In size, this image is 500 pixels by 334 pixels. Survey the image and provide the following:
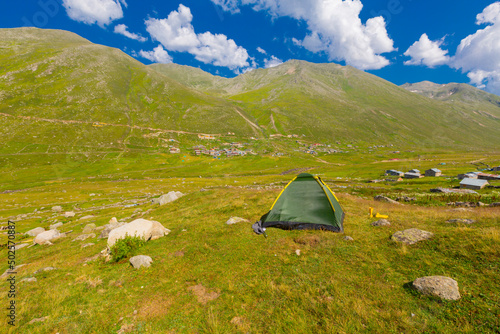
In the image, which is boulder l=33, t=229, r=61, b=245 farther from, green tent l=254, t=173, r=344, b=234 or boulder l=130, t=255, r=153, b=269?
green tent l=254, t=173, r=344, b=234

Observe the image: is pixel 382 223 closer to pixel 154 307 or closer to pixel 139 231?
pixel 154 307

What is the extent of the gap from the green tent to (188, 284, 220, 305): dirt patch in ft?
19.4

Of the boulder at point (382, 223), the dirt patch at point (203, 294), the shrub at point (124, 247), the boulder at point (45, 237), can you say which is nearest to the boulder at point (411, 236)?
the boulder at point (382, 223)

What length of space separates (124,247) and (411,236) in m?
17.7

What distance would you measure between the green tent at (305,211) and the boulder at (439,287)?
5.98m

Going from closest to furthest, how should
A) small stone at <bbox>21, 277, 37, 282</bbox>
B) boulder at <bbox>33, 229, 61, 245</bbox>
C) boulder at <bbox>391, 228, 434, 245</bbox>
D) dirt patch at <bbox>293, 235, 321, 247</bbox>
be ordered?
boulder at <bbox>391, 228, 434, 245</bbox> < small stone at <bbox>21, 277, 37, 282</bbox> < dirt patch at <bbox>293, 235, 321, 247</bbox> < boulder at <bbox>33, 229, 61, 245</bbox>

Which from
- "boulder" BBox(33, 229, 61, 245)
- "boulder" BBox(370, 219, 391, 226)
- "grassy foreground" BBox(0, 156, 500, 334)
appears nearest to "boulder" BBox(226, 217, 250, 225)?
"grassy foreground" BBox(0, 156, 500, 334)

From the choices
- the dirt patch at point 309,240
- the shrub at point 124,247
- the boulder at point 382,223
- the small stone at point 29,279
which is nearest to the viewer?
the small stone at point 29,279

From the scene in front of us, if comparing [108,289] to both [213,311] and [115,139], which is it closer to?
[213,311]

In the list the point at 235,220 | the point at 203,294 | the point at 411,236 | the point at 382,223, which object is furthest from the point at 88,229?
the point at 411,236

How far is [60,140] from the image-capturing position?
144 metres

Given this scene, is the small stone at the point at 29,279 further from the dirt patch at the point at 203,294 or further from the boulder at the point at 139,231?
the dirt patch at the point at 203,294

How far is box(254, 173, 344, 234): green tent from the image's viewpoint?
13.6m

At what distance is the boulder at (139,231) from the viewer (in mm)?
13469
